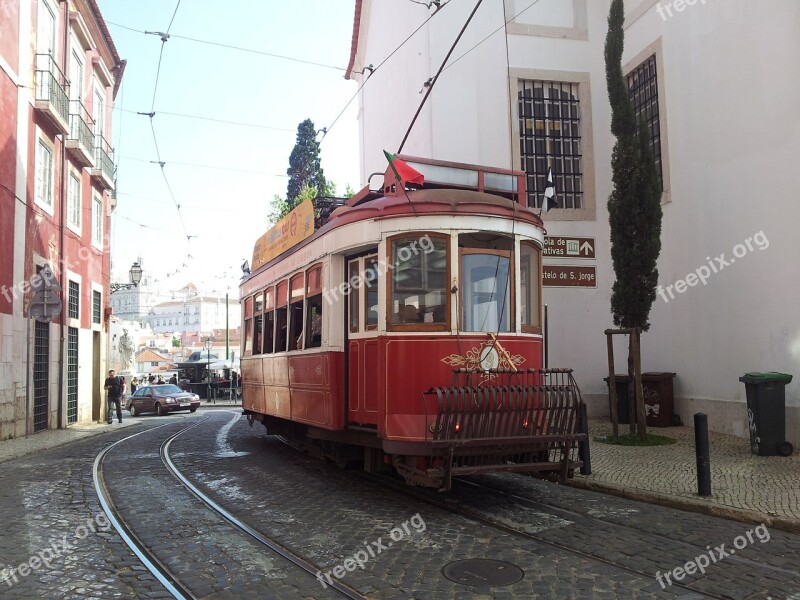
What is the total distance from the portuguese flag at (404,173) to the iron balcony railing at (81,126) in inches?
526

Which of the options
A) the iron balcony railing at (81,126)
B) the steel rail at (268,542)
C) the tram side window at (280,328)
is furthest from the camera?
the iron balcony railing at (81,126)

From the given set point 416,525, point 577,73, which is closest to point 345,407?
point 416,525

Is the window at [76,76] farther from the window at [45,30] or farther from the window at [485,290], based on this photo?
the window at [485,290]

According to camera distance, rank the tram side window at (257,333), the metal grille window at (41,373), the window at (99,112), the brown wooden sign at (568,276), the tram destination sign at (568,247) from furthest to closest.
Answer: the window at (99,112) < the metal grille window at (41,373) < the tram destination sign at (568,247) < the brown wooden sign at (568,276) < the tram side window at (257,333)

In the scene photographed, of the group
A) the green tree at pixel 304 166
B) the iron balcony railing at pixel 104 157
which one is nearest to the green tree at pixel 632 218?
the iron balcony railing at pixel 104 157

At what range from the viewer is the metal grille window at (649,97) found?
43.7 ft

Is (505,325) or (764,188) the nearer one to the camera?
(505,325)

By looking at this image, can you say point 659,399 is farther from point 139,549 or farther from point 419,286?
point 139,549

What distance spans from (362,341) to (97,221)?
16881 mm

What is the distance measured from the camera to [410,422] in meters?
6.50

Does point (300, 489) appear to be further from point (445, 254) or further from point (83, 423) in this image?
point (83, 423)

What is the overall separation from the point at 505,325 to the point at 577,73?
9894mm

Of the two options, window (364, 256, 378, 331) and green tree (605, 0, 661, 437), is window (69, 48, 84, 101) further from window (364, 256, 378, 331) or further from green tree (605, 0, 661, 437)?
window (364, 256, 378, 331)

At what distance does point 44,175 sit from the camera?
643 inches
